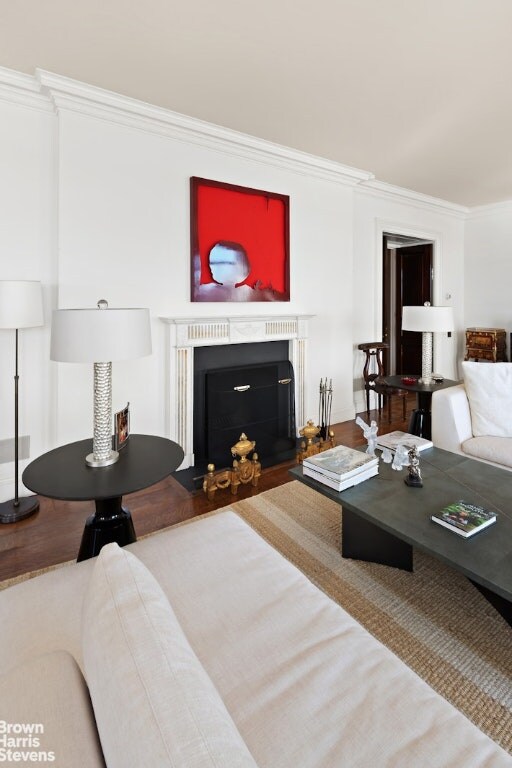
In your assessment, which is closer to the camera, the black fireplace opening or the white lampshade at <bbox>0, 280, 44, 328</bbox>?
the white lampshade at <bbox>0, 280, 44, 328</bbox>

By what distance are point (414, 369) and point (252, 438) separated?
3.88 meters

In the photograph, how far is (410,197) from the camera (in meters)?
5.21

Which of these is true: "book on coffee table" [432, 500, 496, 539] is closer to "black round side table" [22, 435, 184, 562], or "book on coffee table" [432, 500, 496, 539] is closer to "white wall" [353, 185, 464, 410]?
"black round side table" [22, 435, 184, 562]

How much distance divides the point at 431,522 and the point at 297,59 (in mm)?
2686

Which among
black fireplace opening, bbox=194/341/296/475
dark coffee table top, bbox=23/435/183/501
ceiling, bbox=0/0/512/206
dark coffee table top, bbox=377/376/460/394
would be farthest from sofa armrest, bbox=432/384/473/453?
ceiling, bbox=0/0/512/206

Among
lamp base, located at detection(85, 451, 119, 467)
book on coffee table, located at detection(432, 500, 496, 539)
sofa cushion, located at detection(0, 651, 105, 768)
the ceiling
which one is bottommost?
sofa cushion, located at detection(0, 651, 105, 768)

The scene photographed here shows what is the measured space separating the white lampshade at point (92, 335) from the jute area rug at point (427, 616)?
1.16 meters

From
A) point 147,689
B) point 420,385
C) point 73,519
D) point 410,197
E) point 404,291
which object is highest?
point 410,197

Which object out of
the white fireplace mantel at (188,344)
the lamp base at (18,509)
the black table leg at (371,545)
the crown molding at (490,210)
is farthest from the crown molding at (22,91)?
the crown molding at (490,210)

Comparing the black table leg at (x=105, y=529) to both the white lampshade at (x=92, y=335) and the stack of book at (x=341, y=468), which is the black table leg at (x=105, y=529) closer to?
the white lampshade at (x=92, y=335)

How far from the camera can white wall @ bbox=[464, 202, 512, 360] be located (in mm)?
5789

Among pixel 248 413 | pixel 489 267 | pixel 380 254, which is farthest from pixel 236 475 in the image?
pixel 489 267

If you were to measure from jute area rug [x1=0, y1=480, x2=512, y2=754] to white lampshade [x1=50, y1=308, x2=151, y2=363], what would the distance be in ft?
3.81

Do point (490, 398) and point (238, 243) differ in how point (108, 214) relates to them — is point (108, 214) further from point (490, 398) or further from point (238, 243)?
point (490, 398)
